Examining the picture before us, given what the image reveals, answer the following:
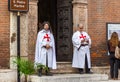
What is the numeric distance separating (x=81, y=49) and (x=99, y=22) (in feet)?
5.57

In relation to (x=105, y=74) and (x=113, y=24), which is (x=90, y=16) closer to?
(x=113, y=24)

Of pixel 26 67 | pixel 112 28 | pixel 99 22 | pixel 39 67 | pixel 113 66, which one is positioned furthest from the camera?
pixel 112 28

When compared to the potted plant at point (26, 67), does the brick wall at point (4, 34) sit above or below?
above

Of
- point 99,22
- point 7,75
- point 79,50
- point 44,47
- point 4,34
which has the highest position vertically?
point 99,22

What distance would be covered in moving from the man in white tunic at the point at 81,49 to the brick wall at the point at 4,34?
244cm

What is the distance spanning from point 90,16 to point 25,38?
9.67 feet

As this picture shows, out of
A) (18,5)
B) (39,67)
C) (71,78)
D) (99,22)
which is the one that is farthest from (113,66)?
(18,5)

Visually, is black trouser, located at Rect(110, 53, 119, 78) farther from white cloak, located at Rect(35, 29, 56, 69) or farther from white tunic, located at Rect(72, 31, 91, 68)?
white cloak, located at Rect(35, 29, 56, 69)

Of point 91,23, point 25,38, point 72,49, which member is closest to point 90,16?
point 91,23

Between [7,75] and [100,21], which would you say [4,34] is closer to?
[7,75]

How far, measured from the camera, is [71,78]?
15570mm

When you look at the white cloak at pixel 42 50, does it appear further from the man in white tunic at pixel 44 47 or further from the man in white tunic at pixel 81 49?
the man in white tunic at pixel 81 49

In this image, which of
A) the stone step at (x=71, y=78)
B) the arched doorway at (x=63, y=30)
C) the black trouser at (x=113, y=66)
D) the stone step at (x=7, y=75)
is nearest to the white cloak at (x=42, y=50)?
the stone step at (x=71, y=78)

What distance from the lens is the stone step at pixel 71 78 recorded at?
15109mm
